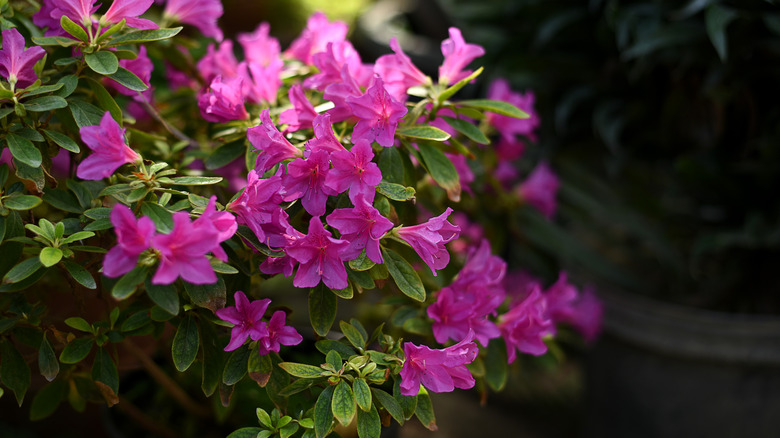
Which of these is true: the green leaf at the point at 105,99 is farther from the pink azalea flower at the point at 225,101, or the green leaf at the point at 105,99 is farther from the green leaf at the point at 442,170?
the green leaf at the point at 442,170

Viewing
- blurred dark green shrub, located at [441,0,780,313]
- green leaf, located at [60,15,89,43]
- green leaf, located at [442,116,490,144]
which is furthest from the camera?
blurred dark green shrub, located at [441,0,780,313]

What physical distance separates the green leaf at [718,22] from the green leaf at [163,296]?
0.88 m

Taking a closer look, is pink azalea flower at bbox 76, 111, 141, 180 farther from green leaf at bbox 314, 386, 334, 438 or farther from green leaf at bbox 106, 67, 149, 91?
green leaf at bbox 314, 386, 334, 438

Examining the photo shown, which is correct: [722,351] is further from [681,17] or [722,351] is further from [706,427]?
[681,17]

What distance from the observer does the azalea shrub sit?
640 mm

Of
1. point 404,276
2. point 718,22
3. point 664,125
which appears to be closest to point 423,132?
point 404,276

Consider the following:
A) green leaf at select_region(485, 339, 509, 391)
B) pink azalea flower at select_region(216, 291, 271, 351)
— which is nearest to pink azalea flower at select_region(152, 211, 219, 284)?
pink azalea flower at select_region(216, 291, 271, 351)

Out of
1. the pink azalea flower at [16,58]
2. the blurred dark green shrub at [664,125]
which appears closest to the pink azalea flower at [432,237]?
the pink azalea flower at [16,58]

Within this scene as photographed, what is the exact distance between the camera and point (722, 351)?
1.25 metres

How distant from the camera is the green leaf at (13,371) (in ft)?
2.24

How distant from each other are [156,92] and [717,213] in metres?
1.13

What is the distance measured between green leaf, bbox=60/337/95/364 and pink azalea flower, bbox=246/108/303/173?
26 centimetres

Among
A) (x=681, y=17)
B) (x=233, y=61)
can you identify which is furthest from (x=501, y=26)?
(x=233, y=61)

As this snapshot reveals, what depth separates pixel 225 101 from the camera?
758mm
